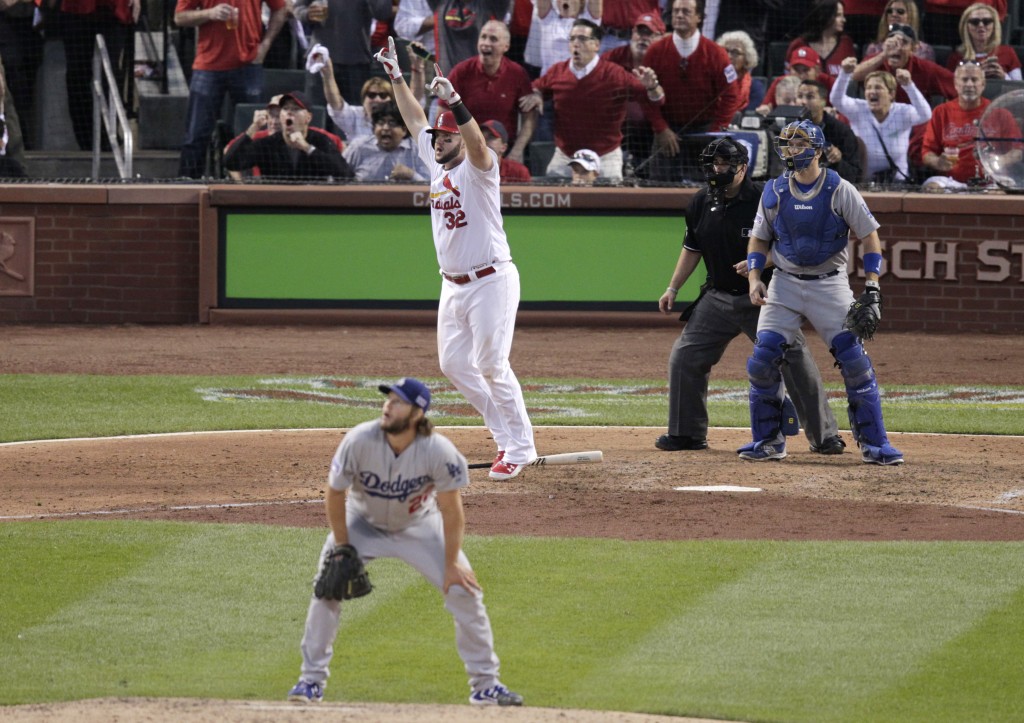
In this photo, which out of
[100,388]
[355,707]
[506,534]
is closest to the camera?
[355,707]

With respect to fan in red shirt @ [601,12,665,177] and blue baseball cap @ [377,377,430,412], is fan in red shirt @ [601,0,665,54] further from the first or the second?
blue baseball cap @ [377,377,430,412]

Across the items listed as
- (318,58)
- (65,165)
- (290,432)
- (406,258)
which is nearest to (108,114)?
(65,165)

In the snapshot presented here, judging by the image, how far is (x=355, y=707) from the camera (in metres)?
5.56

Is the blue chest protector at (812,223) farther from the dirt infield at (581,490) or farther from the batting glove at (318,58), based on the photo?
the batting glove at (318,58)

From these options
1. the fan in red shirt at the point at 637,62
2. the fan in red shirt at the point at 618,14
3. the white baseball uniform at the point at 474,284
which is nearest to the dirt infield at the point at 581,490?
the white baseball uniform at the point at 474,284

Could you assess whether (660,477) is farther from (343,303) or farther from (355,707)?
(343,303)

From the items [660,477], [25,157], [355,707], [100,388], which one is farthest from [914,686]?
[25,157]

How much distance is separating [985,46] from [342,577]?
44.3 feet

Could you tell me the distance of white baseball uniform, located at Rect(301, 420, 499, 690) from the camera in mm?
5531

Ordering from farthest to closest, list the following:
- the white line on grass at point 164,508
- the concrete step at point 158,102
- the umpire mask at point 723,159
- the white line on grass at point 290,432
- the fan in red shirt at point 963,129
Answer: the concrete step at point 158,102
the fan in red shirt at point 963,129
the white line on grass at point 290,432
the umpire mask at point 723,159
the white line on grass at point 164,508

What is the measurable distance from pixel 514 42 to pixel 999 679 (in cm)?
1243

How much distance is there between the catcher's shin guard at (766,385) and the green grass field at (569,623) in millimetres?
1989

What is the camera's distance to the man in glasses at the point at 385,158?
1683 centimetres

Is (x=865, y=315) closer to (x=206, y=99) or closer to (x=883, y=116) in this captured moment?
(x=883, y=116)
